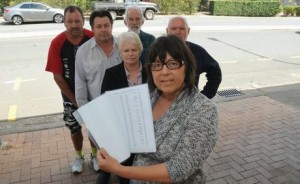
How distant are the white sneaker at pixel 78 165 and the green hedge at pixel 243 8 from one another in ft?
77.4

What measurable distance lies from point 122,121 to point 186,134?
0.35 m

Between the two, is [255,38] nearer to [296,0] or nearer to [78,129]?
[78,129]

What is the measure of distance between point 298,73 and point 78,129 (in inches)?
282

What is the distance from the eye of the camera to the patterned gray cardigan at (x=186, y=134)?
144 centimetres

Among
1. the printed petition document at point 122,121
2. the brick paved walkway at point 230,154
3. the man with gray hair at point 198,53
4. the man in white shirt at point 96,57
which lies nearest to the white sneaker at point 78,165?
the brick paved walkway at point 230,154

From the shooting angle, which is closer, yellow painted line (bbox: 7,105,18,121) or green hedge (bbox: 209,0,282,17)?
yellow painted line (bbox: 7,105,18,121)

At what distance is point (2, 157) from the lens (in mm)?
4164

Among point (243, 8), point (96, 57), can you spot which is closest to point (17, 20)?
point (96, 57)

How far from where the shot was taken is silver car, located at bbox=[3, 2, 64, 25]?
1750 cm

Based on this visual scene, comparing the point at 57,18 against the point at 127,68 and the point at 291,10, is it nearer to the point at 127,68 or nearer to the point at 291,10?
the point at 127,68

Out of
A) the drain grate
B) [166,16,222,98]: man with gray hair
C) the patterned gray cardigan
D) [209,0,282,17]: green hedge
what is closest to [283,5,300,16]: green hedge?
[209,0,282,17]: green hedge

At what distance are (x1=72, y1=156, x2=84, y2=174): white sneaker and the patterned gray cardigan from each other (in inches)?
95.8

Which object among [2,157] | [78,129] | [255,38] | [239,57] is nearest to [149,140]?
[78,129]

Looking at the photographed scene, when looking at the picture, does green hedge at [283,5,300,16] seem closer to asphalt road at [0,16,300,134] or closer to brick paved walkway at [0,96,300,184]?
asphalt road at [0,16,300,134]
